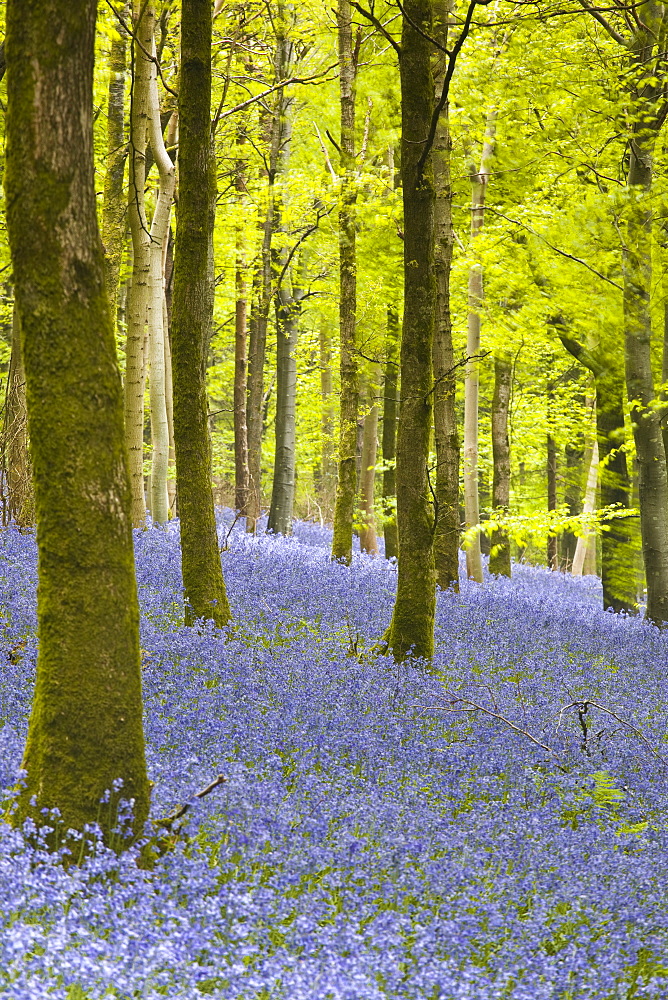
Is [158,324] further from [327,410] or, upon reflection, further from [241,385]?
[327,410]

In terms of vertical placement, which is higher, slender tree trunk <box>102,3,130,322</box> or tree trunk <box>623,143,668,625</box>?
slender tree trunk <box>102,3,130,322</box>

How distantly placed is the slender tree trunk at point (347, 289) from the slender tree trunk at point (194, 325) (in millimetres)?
5579

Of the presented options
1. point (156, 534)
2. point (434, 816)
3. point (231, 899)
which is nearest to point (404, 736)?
Result: point (434, 816)

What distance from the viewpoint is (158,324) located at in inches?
528

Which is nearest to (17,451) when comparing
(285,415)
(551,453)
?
(285,415)

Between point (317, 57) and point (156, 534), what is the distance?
13781mm

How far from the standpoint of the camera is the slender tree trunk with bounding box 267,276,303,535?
53.1ft

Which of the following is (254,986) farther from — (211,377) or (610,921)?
(211,377)

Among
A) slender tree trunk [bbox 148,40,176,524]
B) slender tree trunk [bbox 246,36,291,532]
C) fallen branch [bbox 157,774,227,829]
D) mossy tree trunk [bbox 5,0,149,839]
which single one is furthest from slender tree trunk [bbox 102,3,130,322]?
fallen branch [bbox 157,774,227,829]

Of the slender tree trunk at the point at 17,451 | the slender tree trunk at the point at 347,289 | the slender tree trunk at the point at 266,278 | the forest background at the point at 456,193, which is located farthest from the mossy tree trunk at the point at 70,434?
the slender tree trunk at the point at 266,278

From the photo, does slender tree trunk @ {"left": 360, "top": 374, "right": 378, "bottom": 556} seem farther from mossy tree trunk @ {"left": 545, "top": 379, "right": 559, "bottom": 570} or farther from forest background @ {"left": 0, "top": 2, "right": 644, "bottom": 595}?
mossy tree trunk @ {"left": 545, "top": 379, "right": 559, "bottom": 570}

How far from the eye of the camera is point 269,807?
4.52 metres

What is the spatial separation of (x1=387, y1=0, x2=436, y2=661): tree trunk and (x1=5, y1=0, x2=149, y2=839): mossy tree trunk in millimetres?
4240

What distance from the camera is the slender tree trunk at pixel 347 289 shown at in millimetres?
13445
